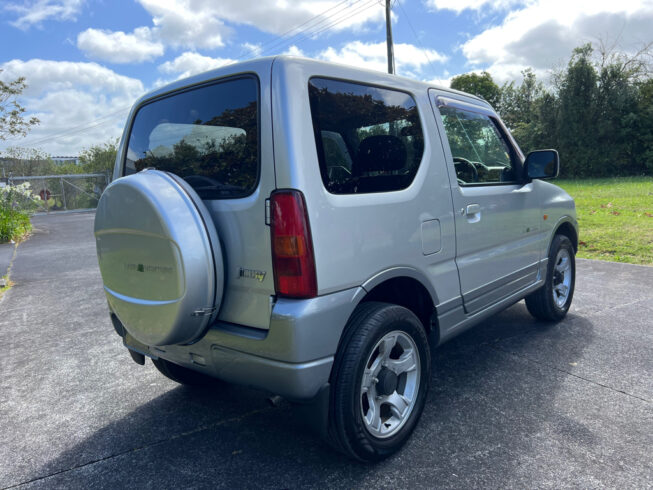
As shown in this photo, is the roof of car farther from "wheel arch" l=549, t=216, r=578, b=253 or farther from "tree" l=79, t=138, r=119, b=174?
"tree" l=79, t=138, r=119, b=174

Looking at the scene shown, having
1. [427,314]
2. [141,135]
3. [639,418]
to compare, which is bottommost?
[639,418]

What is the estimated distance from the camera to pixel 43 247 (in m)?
11.0

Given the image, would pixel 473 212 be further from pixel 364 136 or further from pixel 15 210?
pixel 15 210

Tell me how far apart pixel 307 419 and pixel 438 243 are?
123 centimetres

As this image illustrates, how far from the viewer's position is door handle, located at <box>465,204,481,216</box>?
9.71 ft

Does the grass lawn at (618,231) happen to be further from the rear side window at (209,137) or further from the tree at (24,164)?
the tree at (24,164)

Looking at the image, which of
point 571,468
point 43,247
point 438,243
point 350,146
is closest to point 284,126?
point 350,146

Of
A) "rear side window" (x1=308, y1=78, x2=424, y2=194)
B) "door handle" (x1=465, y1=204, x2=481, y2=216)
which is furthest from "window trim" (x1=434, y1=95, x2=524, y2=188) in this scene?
"rear side window" (x1=308, y1=78, x2=424, y2=194)

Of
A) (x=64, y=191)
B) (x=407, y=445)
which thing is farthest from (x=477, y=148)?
(x=64, y=191)

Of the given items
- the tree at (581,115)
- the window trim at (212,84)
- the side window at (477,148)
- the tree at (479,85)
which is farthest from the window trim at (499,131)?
the tree at (479,85)

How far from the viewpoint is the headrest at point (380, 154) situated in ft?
7.70

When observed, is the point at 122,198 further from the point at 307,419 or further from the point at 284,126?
the point at 307,419

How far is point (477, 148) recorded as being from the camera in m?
3.33

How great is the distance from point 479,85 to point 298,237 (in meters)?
43.4
